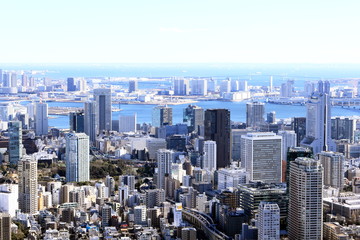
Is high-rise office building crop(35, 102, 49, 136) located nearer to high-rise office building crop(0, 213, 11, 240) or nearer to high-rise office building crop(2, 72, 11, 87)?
high-rise office building crop(0, 213, 11, 240)

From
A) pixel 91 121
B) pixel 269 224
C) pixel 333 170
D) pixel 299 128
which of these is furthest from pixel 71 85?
pixel 269 224

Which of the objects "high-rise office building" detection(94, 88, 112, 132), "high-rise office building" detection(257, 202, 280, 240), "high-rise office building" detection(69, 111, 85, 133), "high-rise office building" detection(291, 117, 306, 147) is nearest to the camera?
"high-rise office building" detection(257, 202, 280, 240)

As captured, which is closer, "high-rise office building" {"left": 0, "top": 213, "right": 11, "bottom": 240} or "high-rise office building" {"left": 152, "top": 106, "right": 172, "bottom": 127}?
"high-rise office building" {"left": 0, "top": 213, "right": 11, "bottom": 240}

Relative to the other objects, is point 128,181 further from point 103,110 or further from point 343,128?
point 103,110

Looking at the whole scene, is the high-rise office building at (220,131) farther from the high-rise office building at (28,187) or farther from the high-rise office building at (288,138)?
the high-rise office building at (28,187)

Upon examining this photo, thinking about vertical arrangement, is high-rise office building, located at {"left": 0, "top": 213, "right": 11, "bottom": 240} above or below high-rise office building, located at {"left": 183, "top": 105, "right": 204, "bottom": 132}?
below

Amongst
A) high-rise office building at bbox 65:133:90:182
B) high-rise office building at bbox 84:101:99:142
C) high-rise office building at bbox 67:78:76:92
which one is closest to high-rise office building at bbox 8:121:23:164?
high-rise office building at bbox 65:133:90:182

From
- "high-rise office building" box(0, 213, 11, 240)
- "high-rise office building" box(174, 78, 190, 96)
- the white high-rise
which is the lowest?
"high-rise office building" box(0, 213, 11, 240)
